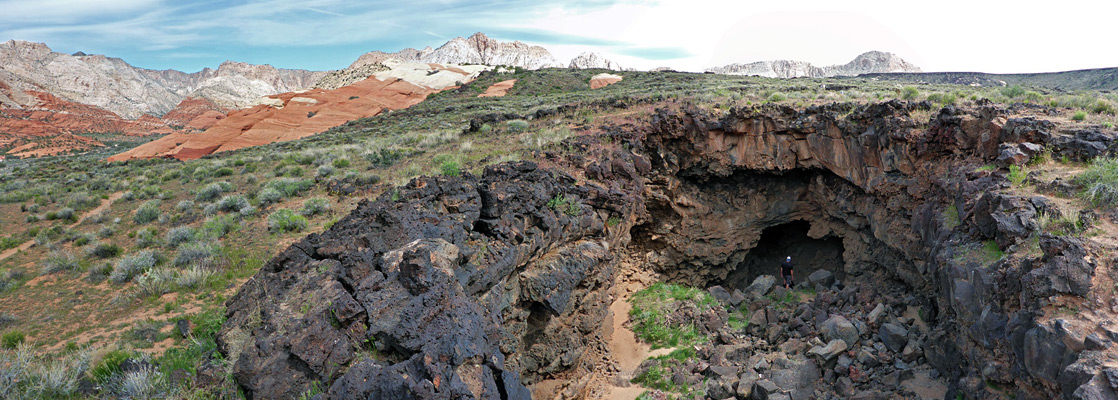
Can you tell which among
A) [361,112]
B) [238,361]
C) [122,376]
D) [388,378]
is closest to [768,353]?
[388,378]

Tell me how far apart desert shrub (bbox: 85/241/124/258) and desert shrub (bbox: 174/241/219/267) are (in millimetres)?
2068

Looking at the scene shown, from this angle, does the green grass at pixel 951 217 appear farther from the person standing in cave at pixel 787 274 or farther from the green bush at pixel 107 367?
the green bush at pixel 107 367

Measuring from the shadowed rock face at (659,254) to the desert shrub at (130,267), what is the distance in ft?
16.3

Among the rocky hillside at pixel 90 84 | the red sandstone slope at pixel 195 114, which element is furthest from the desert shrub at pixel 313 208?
the rocky hillside at pixel 90 84

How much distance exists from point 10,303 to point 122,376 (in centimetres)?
546

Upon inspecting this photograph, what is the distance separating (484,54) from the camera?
10769cm

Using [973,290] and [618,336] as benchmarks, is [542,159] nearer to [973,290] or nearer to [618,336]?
[618,336]

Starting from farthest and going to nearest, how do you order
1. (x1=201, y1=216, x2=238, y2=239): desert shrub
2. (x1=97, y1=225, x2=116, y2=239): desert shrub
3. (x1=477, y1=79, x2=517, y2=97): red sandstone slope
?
(x1=477, y1=79, x2=517, y2=97): red sandstone slope
(x1=97, y1=225, x2=116, y2=239): desert shrub
(x1=201, y1=216, x2=238, y2=239): desert shrub

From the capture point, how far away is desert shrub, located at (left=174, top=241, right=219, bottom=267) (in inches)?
370

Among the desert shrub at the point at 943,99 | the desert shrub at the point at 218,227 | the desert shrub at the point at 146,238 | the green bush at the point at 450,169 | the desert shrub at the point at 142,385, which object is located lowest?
the desert shrub at the point at 142,385

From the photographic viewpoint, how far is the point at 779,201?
16.1 m

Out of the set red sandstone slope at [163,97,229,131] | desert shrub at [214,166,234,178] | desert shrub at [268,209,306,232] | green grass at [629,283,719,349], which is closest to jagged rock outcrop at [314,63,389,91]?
red sandstone slope at [163,97,229,131]

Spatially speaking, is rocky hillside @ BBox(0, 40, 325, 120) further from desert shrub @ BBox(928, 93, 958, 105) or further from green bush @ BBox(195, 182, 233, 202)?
desert shrub @ BBox(928, 93, 958, 105)

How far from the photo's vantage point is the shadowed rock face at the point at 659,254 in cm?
530
